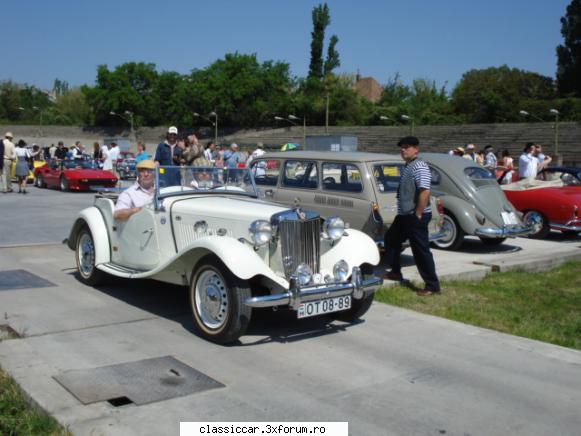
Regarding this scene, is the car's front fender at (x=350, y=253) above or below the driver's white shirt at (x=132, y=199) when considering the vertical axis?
below

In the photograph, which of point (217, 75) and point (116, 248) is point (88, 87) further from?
point (116, 248)

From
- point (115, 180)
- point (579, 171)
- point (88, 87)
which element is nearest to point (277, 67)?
point (88, 87)

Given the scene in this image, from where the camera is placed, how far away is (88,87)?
3775 inches

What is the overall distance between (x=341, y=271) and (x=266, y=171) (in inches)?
203

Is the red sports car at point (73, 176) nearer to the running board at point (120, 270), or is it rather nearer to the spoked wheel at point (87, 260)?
the spoked wheel at point (87, 260)

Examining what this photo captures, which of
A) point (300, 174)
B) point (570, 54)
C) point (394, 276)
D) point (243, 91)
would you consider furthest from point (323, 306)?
point (243, 91)

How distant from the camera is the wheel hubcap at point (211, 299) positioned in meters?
5.43

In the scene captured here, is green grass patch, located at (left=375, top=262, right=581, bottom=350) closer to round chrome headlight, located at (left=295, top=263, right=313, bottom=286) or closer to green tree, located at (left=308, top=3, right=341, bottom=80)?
round chrome headlight, located at (left=295, top=263, right=313, bottom=286)

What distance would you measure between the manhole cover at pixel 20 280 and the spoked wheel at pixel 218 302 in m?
2.81

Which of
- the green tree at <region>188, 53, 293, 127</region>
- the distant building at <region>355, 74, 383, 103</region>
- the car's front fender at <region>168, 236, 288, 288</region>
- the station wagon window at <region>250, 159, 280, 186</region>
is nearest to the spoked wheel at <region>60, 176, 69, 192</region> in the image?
the station wagon window at <region>250, 159, 280, 186</region>

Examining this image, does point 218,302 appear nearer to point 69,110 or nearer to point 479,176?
point 479,176

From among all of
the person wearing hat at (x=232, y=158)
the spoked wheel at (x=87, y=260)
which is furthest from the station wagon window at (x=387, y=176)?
the person wearing hat at (x=232, y=158)

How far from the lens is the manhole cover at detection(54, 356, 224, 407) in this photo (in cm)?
416

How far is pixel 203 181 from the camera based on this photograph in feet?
23.2
